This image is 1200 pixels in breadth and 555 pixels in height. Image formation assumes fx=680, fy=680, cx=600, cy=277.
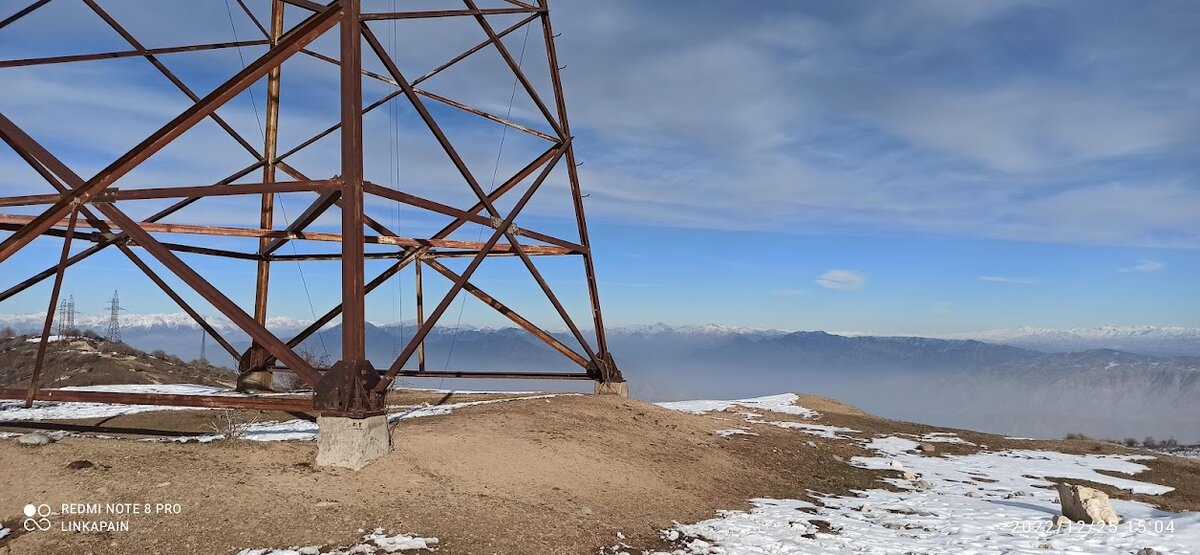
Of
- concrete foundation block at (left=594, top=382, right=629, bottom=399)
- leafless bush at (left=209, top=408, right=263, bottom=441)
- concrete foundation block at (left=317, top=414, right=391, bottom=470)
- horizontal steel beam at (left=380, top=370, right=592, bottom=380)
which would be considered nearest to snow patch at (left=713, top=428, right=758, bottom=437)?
concrete foundation block at (left=594, top=382, right=629, bottom=399)

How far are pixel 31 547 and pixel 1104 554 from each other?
1109 centimetres

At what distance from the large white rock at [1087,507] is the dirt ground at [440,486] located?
3284 millimetres

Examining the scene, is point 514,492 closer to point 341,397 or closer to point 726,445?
point 341,397

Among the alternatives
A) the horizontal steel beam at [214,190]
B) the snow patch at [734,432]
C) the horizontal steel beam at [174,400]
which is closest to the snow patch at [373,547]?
the horizontal steel beam at [174,400]

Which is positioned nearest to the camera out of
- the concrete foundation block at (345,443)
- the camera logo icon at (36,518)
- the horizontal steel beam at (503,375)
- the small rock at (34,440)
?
the camera logo icon at (36,518)

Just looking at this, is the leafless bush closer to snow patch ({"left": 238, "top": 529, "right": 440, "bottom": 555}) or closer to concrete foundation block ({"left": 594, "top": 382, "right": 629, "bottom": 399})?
snow patch ({"left": 238, "top": 529, "right": 440, "bottom": 555})

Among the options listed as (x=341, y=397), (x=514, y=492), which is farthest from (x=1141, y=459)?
(x=341, y=397)

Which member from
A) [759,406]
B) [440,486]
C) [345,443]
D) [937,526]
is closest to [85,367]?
[345,443]

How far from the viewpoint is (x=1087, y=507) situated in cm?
930

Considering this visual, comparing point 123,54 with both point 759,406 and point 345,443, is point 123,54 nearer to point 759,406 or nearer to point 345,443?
point 345,443

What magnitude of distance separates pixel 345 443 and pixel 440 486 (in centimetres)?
138

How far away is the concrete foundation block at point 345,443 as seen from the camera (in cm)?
894

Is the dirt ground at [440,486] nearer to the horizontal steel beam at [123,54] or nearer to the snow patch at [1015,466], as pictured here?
the snow patch at [1015,466]

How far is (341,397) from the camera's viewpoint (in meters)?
9.08
